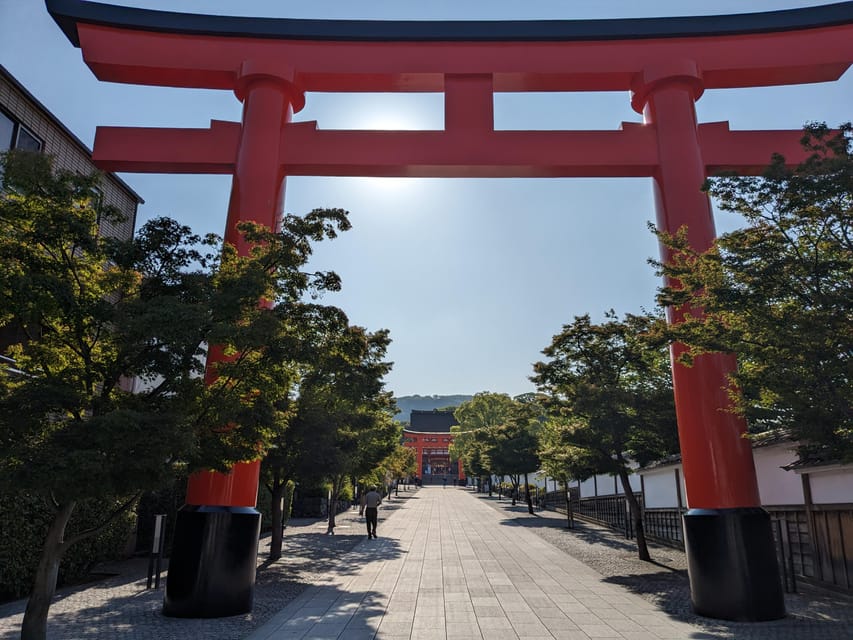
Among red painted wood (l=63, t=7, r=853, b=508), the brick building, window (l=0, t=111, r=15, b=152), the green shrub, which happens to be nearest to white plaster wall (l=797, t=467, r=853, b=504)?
red painted wood (l=63, t=7, r=853, b=508)

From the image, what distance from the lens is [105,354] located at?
21.6 ft

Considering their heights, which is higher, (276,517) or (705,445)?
(705,445)

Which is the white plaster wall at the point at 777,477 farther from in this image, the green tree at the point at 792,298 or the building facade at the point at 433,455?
the building facade at the point at 433,455

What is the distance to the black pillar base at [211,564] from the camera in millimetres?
7719

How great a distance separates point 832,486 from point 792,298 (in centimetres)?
456

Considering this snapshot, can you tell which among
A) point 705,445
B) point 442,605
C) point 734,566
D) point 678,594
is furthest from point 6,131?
point 678,594

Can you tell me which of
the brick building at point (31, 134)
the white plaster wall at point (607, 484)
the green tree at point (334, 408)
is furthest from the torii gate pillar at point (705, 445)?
the white plaster wall at point (607, 484)

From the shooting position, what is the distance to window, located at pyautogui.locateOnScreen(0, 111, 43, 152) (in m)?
10.3

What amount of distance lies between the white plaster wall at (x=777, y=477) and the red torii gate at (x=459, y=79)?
445 cm

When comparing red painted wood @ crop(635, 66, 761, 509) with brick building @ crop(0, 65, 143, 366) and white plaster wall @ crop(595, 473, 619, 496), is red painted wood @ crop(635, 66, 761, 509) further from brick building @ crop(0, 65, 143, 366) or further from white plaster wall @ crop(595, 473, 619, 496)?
white plaster wall @ crop(595, 473, 619, 496)

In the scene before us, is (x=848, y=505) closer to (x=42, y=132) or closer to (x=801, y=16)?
(x=801, y=16)

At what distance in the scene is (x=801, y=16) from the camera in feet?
34.0

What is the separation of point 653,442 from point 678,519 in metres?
3.60

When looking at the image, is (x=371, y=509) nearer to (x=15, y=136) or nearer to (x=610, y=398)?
(x=610, y=398)
